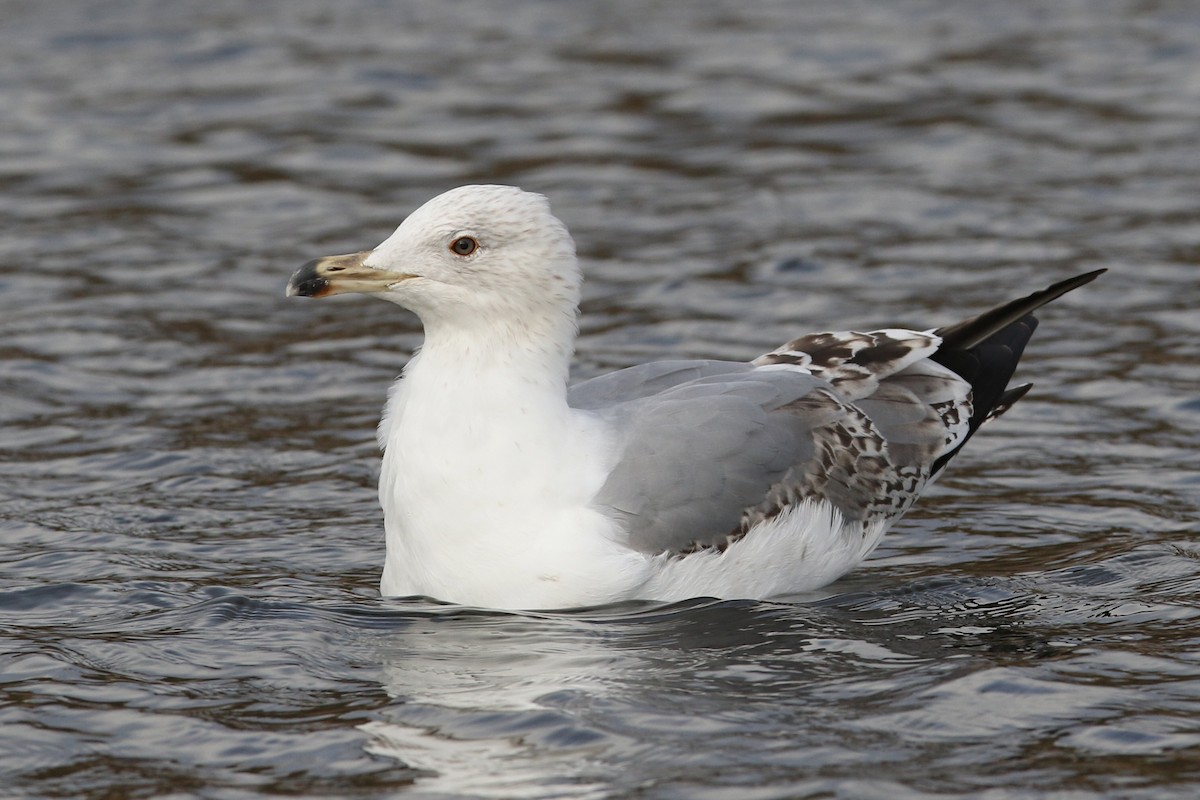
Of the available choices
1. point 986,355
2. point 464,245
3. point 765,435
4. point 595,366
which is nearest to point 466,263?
point 464,245

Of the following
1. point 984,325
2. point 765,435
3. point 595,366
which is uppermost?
point 984,325

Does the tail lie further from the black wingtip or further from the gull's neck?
the gull's neck

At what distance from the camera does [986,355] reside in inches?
353

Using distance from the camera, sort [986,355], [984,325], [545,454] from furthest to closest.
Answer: [986,355]
[984,325]
[545,454]

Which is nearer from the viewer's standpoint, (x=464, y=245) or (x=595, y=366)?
(x=464, y=245)

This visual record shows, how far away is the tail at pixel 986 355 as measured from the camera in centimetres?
876

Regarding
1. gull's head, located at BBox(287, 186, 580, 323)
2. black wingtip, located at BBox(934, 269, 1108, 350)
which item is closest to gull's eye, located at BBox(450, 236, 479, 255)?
gull's head, located at BBox(287, 186, 580, 323)

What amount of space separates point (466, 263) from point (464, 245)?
8cm

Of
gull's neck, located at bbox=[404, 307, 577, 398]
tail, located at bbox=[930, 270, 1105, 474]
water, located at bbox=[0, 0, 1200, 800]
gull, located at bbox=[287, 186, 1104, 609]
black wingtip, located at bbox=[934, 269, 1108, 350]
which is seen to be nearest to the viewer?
water, located at bbox=[0, 0, 1200, 800]

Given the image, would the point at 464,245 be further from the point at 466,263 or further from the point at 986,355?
the point at 986,355

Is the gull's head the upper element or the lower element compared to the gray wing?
upper

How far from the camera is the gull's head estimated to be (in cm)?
745

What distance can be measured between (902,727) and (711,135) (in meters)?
9.25

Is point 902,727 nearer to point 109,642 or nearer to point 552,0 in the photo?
point 109,642
